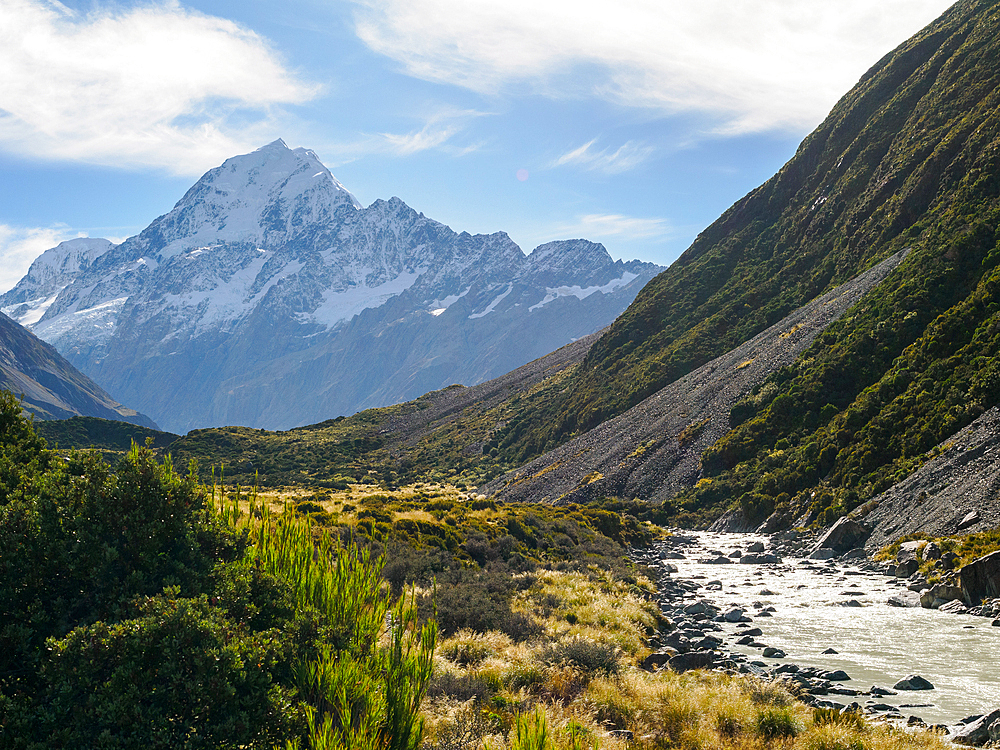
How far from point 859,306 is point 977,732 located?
50977mm

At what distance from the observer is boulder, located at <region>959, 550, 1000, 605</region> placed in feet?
64.5

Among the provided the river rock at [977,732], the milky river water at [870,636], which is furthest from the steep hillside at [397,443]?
the river rock at [977,732]

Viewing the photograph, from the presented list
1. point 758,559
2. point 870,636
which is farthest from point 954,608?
point 758,559

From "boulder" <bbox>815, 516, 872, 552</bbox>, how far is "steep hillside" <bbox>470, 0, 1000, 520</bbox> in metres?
3.62

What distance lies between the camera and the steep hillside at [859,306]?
38.4 metres

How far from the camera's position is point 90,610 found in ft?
25.2

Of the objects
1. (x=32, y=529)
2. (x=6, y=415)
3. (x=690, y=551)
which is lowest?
(x=690, y=551)

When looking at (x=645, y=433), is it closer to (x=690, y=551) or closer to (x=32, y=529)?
(x=690, y=551)

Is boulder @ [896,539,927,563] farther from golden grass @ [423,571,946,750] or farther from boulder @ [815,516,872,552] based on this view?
golden grass @ [423,571,946,750]

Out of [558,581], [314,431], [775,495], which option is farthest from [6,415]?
[314,431]

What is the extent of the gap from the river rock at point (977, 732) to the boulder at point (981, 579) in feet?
35.3

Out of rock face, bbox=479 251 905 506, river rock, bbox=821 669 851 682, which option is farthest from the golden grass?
rock face, bbox=479 251 905 506

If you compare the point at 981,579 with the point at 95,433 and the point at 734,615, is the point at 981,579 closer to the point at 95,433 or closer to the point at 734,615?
the point at 734,615

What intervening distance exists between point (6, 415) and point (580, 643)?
47.3 feet
